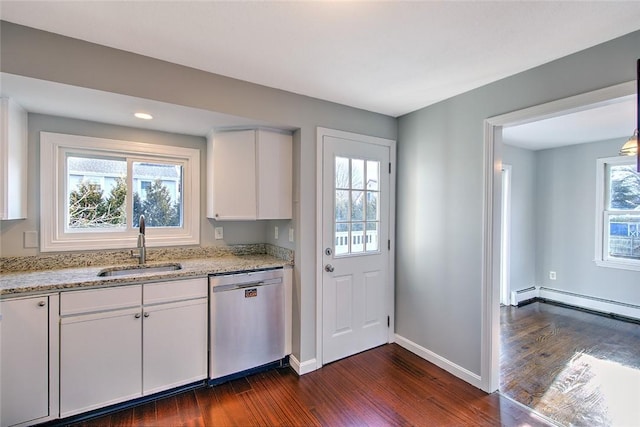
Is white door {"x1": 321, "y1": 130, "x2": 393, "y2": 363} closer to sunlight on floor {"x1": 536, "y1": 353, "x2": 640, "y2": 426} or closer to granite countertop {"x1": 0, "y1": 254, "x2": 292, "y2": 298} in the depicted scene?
granite countertop {"x1": 0, "y1": 254, "x2": 292, "y2": 298}

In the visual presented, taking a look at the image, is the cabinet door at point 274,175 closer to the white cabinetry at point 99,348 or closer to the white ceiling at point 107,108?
the white ceiling at point 107,108

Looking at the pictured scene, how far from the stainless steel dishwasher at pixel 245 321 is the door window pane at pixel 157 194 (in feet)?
2.95

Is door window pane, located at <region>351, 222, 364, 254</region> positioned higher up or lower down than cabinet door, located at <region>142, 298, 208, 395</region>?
higher up

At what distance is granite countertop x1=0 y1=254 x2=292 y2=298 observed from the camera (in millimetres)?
1756

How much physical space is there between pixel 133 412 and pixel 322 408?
1.29 meters

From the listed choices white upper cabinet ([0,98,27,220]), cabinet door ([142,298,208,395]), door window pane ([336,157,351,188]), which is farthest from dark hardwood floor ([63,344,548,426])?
door window pane ([336,157,351,188])

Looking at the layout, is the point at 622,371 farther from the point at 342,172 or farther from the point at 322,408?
the point at 342,172

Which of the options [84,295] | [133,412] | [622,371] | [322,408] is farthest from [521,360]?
[84,295]

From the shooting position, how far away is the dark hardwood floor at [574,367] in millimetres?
2025

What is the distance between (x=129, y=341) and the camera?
6.54ft

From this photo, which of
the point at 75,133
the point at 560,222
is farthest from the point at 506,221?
the point at 75,133

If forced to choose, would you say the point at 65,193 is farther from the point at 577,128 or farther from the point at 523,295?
the point at 523,295

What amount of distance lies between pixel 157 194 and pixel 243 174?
885 millimetres

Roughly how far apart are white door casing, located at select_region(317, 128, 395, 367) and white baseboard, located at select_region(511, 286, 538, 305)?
2500 millimetres
